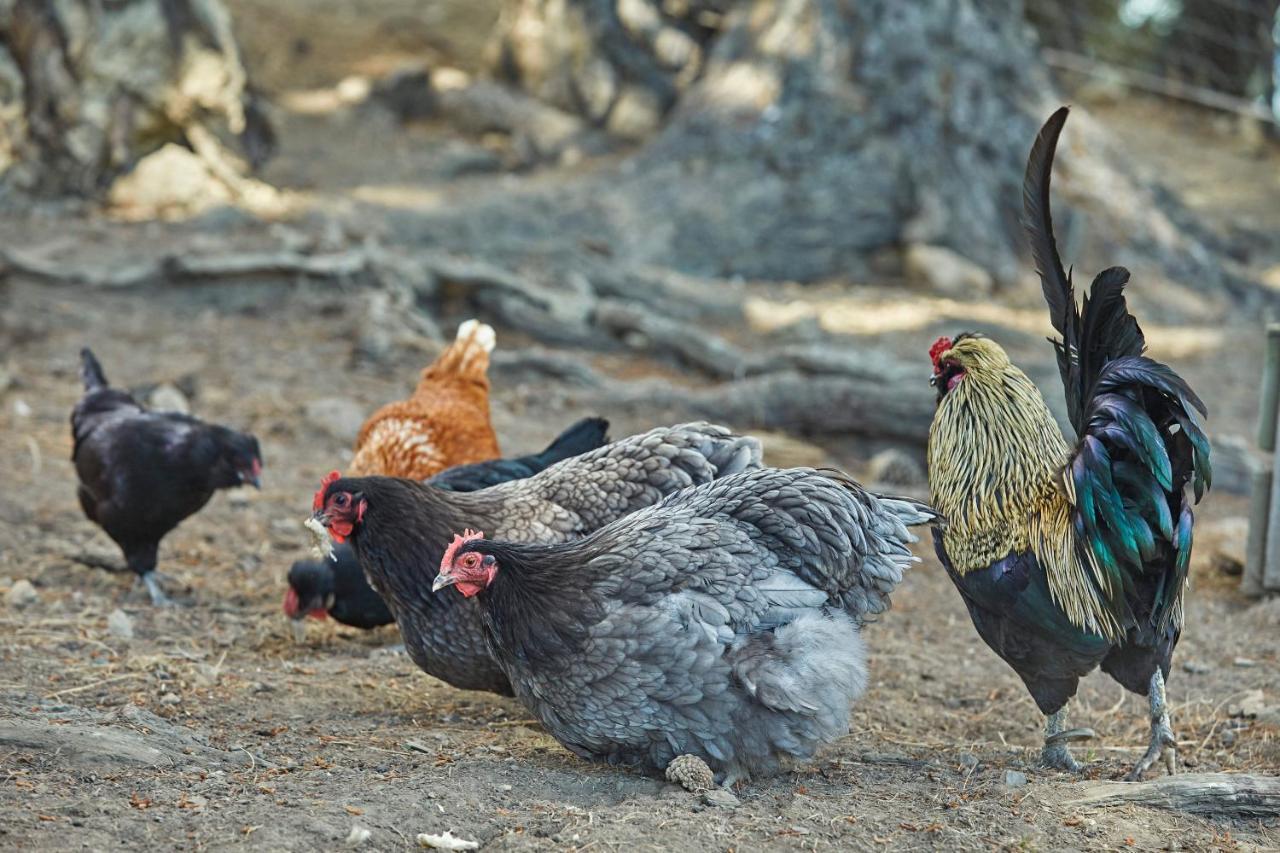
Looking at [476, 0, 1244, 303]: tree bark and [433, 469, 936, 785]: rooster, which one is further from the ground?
[476, 0, 1244, 303]: tree bark

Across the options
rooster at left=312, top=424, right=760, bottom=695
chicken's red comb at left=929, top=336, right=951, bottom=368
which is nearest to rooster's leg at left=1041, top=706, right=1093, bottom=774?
chicken's red comb at left=929, top=336, right=951, bottom=368

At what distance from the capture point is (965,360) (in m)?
4.35

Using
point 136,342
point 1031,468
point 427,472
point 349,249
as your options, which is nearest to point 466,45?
point 349,249

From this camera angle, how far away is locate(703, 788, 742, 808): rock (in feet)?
12.1

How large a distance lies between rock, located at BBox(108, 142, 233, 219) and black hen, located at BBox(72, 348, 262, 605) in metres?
6.53

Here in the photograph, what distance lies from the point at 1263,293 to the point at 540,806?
11649mm

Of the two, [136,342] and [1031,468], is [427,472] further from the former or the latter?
[136,342]

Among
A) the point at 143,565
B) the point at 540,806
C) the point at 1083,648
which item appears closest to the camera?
the point at 540,806

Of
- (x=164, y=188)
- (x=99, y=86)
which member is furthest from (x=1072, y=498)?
(x=99, y=86)

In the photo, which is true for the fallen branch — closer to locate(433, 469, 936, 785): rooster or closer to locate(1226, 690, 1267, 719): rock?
locate(433, 469, 936, 785): rooster

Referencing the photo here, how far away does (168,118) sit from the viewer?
39.5 ft

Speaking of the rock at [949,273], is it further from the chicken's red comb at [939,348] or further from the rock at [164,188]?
the chicken's red comb at [939,348]

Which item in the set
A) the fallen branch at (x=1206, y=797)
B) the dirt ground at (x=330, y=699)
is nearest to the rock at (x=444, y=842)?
the dirt ground at (x=330, y=699)

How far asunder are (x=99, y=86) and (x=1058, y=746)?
10.6 meters
